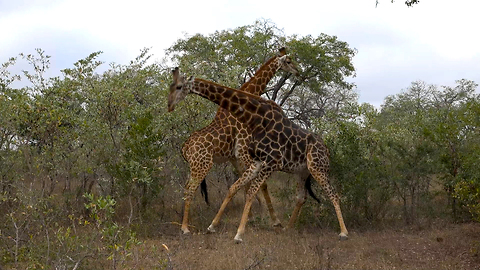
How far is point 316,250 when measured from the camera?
7.71 meters

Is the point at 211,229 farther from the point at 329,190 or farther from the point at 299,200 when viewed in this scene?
the point at 329,190

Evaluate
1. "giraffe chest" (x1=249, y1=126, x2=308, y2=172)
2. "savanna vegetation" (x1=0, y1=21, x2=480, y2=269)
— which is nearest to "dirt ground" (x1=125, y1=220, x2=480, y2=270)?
"savanna vegetation" (x1=0, y1=21, x2=480, y2=269)

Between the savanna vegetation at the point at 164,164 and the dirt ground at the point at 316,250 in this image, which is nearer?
the dirt ground at the point at 316,250

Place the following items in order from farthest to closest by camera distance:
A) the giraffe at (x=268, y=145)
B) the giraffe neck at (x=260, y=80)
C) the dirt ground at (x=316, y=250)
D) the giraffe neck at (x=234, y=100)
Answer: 1. the giraffe neck at (x=260, y=80)
2. the giraffe at (x=268, y=145)
3. the giraffe neck at (x=234, y=100)
4. the dirt ground at (x=316, y=250)

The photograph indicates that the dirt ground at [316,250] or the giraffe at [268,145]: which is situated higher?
the giraffe at [268,145]

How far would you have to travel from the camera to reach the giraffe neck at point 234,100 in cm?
858

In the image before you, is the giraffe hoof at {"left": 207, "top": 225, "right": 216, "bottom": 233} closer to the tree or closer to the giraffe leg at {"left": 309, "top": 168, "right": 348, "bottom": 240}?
the giraffe leg at {"left": 309, "top": 168, "right": 348, "bottom": 240}

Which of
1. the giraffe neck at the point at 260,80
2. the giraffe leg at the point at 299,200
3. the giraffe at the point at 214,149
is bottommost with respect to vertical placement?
the giraffe leg at the point at 299,200

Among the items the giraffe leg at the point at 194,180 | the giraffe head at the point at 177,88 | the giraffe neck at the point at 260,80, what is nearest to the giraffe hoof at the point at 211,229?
the giraffe leg at the point at 194,180

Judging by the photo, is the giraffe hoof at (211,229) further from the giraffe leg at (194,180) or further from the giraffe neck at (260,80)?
the giraffe neck at (260,80)

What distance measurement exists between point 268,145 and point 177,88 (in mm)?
1978

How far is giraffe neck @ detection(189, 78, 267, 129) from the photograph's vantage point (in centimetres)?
858

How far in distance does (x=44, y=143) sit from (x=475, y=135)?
861 cm

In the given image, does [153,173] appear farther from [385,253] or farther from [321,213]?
[385,253]
